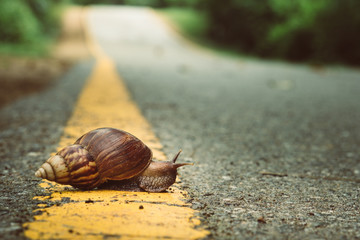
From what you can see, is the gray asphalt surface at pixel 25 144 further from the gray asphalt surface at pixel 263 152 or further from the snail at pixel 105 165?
the gray asphalt surface at pixel 263 152

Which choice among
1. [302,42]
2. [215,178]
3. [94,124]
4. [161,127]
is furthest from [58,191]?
[302,42]

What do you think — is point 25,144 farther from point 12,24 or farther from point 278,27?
point 278,27

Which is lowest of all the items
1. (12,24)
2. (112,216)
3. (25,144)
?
(12,24)

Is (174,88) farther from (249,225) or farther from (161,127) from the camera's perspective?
(249,225)

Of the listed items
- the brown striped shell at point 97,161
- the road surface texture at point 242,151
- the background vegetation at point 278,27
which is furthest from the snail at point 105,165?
the background vegetation at point 278,27

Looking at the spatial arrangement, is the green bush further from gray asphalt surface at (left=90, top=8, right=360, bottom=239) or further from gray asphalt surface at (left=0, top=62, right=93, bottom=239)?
gray asphalt surface at (left=0, top=62, right=93, bottom=239)

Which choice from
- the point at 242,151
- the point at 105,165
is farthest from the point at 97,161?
the point at 242,151
